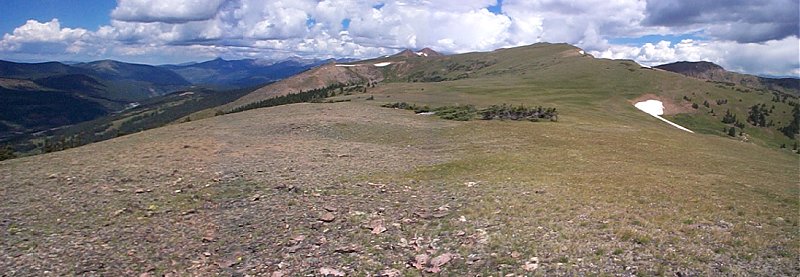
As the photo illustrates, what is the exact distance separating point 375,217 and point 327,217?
7.74ft

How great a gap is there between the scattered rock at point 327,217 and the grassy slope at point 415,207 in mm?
394

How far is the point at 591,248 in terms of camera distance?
17.7m

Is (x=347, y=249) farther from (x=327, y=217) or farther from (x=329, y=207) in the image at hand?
(x=329, y=207)

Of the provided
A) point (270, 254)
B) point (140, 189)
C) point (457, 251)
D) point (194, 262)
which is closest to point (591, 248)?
point (457, 251)

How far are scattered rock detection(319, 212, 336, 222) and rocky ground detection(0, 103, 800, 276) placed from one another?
0.14 m

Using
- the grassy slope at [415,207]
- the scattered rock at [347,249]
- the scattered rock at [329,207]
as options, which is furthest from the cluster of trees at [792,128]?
the scattered rock at [347,249]

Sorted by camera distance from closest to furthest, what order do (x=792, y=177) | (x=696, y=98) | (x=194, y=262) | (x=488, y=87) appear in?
(x=194, y=262) < (x=792, y=177) < (x=696, y=98) < (x=488, y=87)

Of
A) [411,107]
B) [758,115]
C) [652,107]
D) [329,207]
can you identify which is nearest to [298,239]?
[329,207]

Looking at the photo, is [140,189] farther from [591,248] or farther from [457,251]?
[591,248]

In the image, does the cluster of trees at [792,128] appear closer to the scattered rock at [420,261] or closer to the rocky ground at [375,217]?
the rocky ground at [375,217]

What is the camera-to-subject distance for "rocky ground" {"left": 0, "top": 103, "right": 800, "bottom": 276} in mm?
17469

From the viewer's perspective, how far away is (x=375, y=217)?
23203mm

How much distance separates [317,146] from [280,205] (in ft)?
63.9

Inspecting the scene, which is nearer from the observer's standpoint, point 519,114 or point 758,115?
point 519,114
